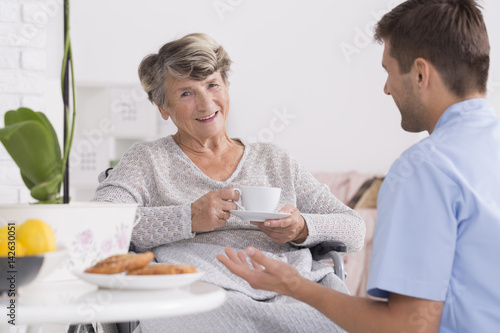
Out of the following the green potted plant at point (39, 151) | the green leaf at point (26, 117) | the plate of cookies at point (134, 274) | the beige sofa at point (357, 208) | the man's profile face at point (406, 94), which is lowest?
the beige sofa at point (357, 208)

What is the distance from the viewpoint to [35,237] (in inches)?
32.5

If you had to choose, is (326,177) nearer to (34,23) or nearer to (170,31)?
(170,31)

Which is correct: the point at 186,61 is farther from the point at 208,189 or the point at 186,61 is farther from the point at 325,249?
the point at 325,249

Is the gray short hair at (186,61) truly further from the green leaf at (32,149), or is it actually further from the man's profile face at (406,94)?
the green leaf at (32,149)

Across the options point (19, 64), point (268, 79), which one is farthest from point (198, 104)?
point (268, 79)

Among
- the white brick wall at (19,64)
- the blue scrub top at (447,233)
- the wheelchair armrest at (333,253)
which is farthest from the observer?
the white brick wall at (19,64)

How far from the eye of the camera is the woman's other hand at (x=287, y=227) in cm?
155

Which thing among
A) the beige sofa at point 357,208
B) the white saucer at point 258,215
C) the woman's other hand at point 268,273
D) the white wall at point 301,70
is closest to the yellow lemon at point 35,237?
the woman's other hand at point 268,273

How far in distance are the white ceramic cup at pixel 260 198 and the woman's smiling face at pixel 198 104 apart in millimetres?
371

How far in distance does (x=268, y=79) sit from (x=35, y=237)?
3.42 meters

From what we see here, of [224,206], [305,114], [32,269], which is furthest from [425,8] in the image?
[305,114]

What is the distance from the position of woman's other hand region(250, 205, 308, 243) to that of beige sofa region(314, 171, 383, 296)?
173cm

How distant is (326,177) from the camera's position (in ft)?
12.4

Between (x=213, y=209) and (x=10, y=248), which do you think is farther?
(x=213, y=209)
